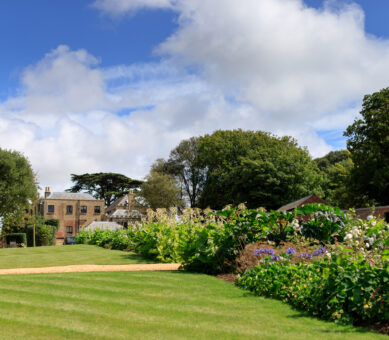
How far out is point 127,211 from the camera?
51.8m

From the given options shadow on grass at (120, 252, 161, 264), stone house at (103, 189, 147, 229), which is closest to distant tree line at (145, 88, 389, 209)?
stone house at (103, 189, 147, 229)

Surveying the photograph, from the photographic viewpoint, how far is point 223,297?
22.3 feet

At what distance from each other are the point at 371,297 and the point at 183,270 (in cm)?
621

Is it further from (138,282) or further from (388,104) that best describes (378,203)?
(138,282)

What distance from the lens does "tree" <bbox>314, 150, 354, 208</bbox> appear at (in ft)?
111

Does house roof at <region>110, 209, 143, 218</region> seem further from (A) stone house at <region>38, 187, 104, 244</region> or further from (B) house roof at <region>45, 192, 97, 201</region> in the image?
(B) house roof at <region>45, 192, 97, 201</region>

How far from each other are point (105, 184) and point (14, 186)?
1518 inches

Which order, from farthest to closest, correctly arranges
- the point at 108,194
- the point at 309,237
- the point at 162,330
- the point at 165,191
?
1. the point at 108,194
2. the point at 165,191
3. the point at 309,237
4. the point at 162,330

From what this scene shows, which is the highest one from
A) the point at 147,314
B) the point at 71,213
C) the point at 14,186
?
the point at 14,186

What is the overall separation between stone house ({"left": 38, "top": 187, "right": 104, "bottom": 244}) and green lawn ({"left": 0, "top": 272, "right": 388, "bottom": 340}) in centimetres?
5187

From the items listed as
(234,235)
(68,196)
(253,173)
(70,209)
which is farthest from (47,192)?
(234,235)

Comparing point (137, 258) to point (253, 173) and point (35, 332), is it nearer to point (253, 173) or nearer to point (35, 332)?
point (35, 332)

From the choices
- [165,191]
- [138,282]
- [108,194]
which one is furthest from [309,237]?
[108,194]

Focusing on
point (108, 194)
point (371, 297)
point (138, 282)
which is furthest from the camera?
point (108, 194)
